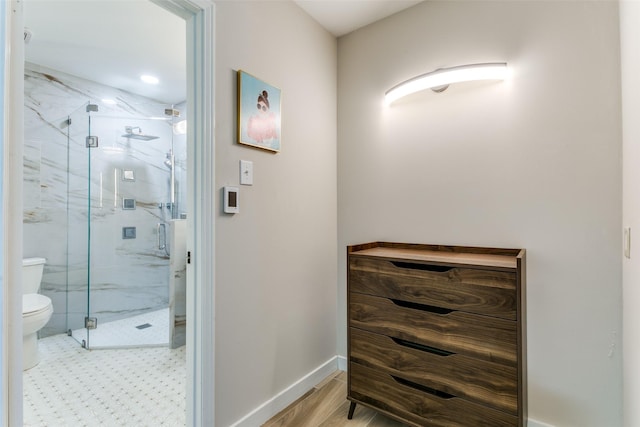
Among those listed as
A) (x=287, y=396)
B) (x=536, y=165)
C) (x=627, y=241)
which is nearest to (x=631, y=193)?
(x=627, y=241)

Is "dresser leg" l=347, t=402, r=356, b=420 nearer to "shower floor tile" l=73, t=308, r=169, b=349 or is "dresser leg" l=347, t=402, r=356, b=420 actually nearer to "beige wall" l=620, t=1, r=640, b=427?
"beige wall" l=620, t=1, r=640, b=427

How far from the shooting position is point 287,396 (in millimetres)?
1779

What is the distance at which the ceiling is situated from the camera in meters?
1.88

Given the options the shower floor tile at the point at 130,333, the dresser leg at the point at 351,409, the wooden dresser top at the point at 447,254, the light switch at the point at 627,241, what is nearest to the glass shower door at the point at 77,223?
the shower floor tile at the point at 130,333

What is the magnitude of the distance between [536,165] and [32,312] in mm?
3205

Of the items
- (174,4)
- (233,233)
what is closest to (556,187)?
(233,233)

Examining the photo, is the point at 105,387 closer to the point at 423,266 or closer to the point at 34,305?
the point at 34,305

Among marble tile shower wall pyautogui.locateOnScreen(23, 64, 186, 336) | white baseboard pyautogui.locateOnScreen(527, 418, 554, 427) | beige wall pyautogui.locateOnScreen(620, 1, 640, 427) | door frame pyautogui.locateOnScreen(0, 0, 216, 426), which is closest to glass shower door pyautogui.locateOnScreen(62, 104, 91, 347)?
marble tile shower wall pyautogui.locateOnScreen(23, 64, 186, 336)

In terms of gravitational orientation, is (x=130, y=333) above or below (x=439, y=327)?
below

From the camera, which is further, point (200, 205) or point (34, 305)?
point (34, 305)

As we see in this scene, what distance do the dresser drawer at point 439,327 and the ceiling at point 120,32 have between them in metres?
1.75

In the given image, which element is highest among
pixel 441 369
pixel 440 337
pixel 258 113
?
pixel 258 113

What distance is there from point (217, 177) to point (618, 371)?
1.97 metres

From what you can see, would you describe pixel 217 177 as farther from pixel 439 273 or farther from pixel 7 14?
pixel 439 273
